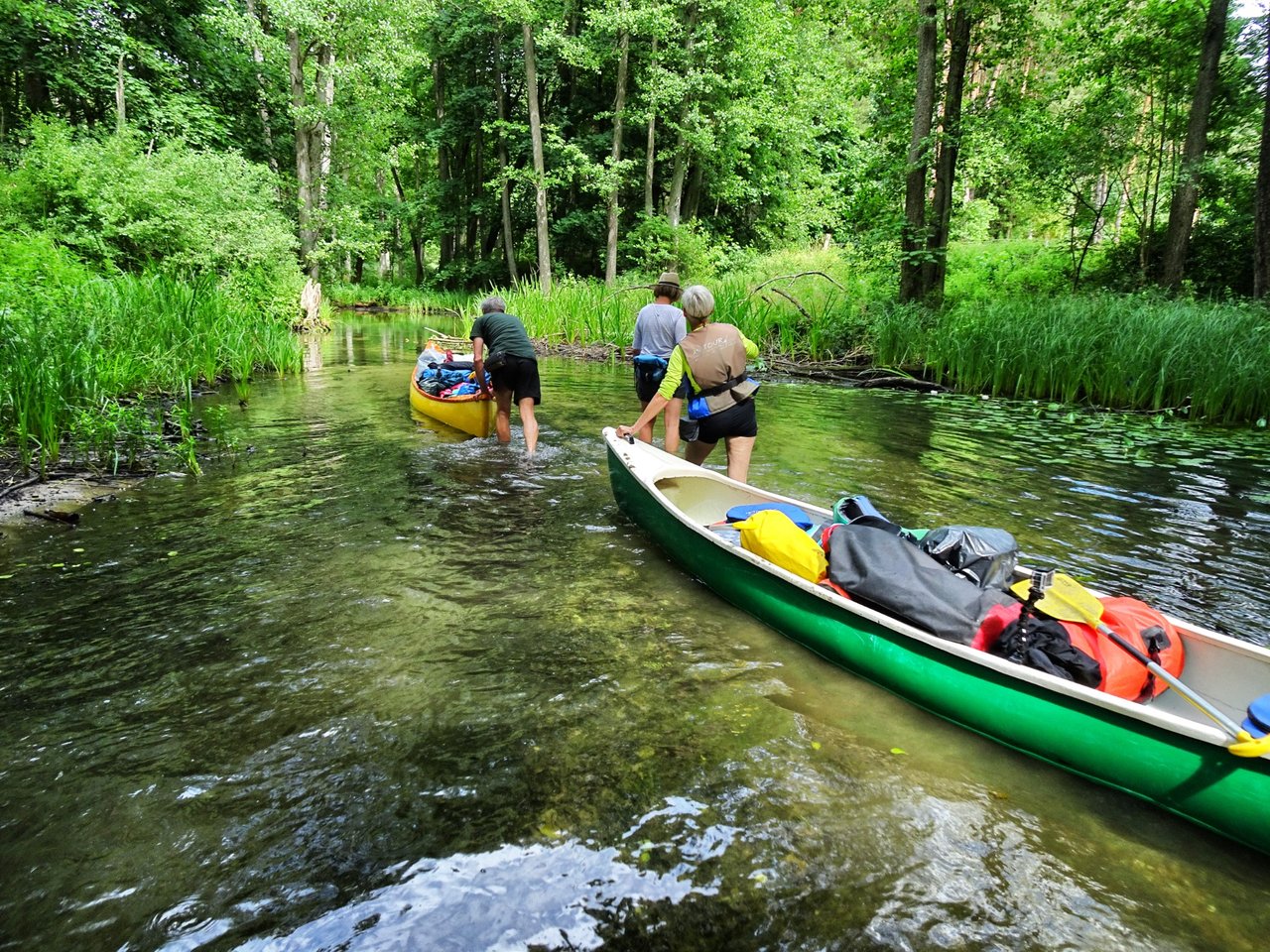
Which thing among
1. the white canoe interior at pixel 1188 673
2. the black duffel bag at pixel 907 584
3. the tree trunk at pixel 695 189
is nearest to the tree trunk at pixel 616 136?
the tree trunk at pixel 695 189

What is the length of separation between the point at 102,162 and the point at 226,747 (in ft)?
42.3

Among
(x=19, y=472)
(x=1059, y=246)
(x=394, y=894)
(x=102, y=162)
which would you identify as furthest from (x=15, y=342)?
(x=1059, y=246)

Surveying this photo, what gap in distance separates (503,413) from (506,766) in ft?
18.9

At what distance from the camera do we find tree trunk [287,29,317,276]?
18984 millimetres

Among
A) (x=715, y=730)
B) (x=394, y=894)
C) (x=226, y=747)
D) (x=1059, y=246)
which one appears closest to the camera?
(x=394, y=894)

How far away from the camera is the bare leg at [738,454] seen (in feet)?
18.2

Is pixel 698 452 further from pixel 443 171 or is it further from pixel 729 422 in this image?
pixel 443 171

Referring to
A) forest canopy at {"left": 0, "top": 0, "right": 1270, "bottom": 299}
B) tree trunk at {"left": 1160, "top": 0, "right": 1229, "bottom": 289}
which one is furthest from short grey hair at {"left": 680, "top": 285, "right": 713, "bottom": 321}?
tree trunk at {"left": 1160, "top": 0, "right": 1229, "bottom": 289}

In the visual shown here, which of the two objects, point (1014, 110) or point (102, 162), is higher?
point (1014, 110)

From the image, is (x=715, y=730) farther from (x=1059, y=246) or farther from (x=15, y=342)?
(x=1059, y=246)

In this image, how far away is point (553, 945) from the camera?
6.59 ft

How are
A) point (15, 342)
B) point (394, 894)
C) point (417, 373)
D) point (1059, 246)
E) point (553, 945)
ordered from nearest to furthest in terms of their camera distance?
point (553, 945), point (394, 894), point (15, 342), point (417, 373), point (1059, 246)

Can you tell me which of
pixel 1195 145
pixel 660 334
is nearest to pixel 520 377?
pixel 660 334

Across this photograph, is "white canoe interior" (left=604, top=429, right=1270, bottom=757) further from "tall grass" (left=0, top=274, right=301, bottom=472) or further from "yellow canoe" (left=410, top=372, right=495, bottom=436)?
"tall grass" (left=0, top=274, right=301, bottom=472)
